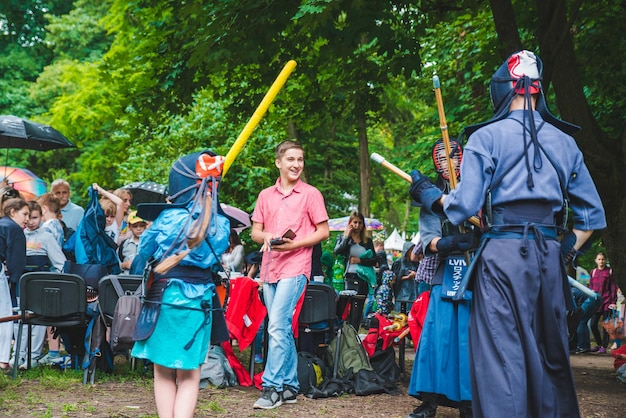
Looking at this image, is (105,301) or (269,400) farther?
(105,301)

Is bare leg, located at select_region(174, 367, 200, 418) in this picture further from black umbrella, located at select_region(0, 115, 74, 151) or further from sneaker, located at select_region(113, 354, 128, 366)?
black umbrella, located at select_region(0, 115, 74, 151)

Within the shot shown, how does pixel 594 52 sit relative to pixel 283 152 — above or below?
above

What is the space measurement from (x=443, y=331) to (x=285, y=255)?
1668 millimetres

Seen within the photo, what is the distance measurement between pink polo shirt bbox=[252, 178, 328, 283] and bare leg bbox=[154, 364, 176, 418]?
223cm

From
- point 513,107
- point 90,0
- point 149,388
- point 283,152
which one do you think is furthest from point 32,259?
point 90,0

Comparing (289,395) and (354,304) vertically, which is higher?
(354,304)

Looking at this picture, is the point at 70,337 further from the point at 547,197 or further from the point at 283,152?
the point at 547,197

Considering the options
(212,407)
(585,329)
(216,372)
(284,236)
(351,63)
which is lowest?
(212,407)

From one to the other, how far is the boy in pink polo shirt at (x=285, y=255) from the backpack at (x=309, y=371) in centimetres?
39

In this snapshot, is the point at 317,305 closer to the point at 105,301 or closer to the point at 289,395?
the point at 289,395

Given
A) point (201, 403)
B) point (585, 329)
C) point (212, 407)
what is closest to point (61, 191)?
point (201, 403)

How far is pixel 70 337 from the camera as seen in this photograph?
30.0 feet

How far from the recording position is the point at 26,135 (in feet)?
36.4

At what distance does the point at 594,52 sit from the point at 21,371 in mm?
7905
